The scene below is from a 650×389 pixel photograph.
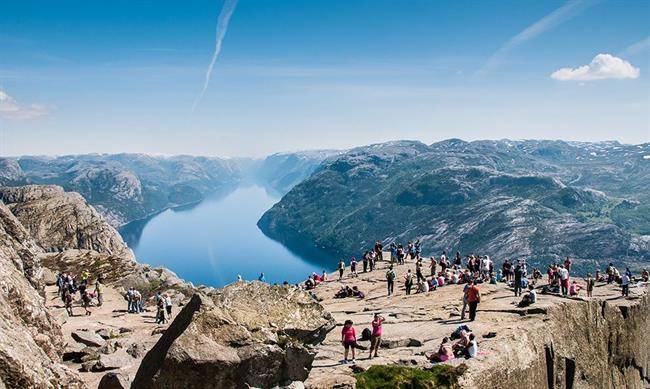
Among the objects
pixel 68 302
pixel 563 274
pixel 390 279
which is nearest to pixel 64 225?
pixel 68 302

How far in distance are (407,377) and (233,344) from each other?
392 inches

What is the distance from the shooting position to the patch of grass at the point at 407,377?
79.3 ft

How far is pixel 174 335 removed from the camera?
72.4ft

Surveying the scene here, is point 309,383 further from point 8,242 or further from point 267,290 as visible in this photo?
point 8,242

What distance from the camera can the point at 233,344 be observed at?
21.9 meters

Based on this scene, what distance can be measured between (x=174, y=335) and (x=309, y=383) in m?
7.21

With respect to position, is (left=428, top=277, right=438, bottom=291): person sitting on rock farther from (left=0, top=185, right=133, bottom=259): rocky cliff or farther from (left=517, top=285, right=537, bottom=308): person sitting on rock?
(left=0, top=185, right=133, bottom=259): rocky cliff

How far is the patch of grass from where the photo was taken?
79.3ft

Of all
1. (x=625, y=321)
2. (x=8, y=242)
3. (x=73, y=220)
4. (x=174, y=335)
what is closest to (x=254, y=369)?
(x=174, y=335)

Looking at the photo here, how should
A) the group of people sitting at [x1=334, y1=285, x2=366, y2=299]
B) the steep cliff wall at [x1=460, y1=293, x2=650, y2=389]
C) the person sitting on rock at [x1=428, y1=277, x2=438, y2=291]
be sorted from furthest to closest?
the group of people sitting at [x1=334, y1=285, x2=366, y2=299], the person sitting on rock at [x1=428, y1=277, x2=438, y2=291], the steep cliff wall at [x1=460, y1=293, x2=650, y2=389]

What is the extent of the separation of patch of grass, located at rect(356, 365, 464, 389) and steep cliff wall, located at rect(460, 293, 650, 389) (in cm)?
112

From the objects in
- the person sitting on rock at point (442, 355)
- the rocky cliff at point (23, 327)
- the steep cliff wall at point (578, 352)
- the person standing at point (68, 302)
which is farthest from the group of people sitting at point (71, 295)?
the steep cliff wall at point (578, 352)

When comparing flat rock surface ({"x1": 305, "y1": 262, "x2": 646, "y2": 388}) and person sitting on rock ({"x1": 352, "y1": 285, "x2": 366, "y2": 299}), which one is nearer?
flat rock surface ({"x1": 305, "y1": 262, "x2": 646, "y2": 388})

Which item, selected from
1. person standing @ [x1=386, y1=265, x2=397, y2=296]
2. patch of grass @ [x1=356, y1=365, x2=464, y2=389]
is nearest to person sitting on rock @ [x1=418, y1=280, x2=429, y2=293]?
person standing @ [x1=386, y1=265, x2=397, y2=296]
